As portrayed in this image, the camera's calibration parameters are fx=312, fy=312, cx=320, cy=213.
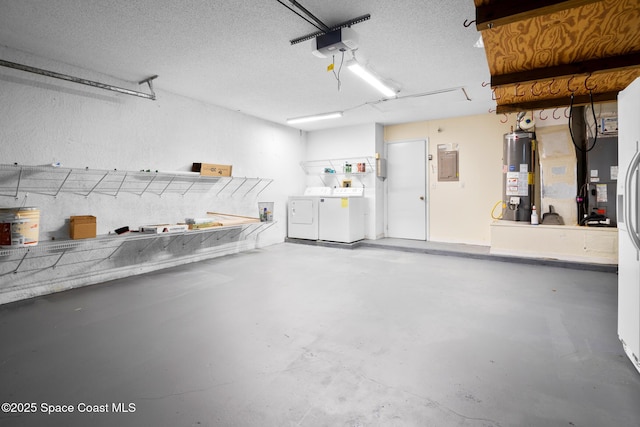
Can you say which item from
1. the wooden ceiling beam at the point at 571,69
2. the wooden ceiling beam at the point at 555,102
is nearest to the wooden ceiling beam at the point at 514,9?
the wooden ceiling beam at the point at 571,69

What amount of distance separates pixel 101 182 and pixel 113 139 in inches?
22.9

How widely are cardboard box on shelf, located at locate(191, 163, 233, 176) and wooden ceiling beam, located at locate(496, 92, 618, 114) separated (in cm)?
391

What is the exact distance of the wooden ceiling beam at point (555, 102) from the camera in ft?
10.2

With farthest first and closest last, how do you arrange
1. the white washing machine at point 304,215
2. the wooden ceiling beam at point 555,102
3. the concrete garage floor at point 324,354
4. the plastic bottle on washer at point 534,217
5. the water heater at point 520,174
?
the white washing machine at point 304,215 < the water heater at point 520,174 < the plastic bottle on washer at point 534,217 < the wooden ceiling beam at point 555,102 < the concrete garage floor at point 324,354

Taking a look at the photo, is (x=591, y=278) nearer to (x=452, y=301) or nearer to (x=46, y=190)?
(x=452, y=301)

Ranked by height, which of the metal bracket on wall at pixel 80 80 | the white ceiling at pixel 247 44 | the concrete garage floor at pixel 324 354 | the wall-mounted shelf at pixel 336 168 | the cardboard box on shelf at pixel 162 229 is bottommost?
the concrete garage floor at pixel 324 354

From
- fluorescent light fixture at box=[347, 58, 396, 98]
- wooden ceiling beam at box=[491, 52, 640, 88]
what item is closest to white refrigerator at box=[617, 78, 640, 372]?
wooden ceiling beam at box=[491, 52, 640, 88]

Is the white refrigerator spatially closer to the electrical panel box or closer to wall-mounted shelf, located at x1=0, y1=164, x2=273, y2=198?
the electrical panel box

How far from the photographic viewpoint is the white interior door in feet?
21.6

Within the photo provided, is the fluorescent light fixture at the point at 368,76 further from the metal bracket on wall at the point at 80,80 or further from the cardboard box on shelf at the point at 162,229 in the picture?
the cardboard box on shelf at the point at 162,229

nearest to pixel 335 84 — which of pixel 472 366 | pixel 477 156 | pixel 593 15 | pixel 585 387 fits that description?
pixel 593 15

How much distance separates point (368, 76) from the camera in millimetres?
3643

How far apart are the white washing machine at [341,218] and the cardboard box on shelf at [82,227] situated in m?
3.94

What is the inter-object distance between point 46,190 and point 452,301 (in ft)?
15.0
